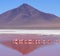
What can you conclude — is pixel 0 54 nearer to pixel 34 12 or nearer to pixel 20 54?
pixel 20 54

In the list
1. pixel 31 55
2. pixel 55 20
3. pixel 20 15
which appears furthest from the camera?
pixel 20 15

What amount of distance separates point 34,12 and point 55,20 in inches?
210

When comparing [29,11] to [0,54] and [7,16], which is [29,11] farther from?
[0,54]

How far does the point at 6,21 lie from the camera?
34.9 meters

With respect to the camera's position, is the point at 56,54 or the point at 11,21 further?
the point at 11,21

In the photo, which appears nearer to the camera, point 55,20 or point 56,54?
point 56,54

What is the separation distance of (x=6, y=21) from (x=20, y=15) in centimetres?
221

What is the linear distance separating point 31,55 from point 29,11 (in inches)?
1281

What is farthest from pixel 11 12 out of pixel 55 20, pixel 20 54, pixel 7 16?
pixel 20 54

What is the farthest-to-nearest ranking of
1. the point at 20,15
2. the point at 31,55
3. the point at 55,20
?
the point at 20,15, the point at 55,20, the point at 31,55

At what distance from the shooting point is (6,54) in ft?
17.4

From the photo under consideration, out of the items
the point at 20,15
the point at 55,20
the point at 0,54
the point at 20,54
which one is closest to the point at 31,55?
the point at 20,54

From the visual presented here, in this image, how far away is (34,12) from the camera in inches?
1478

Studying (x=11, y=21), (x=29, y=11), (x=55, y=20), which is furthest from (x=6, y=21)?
(x=55, y=20)
